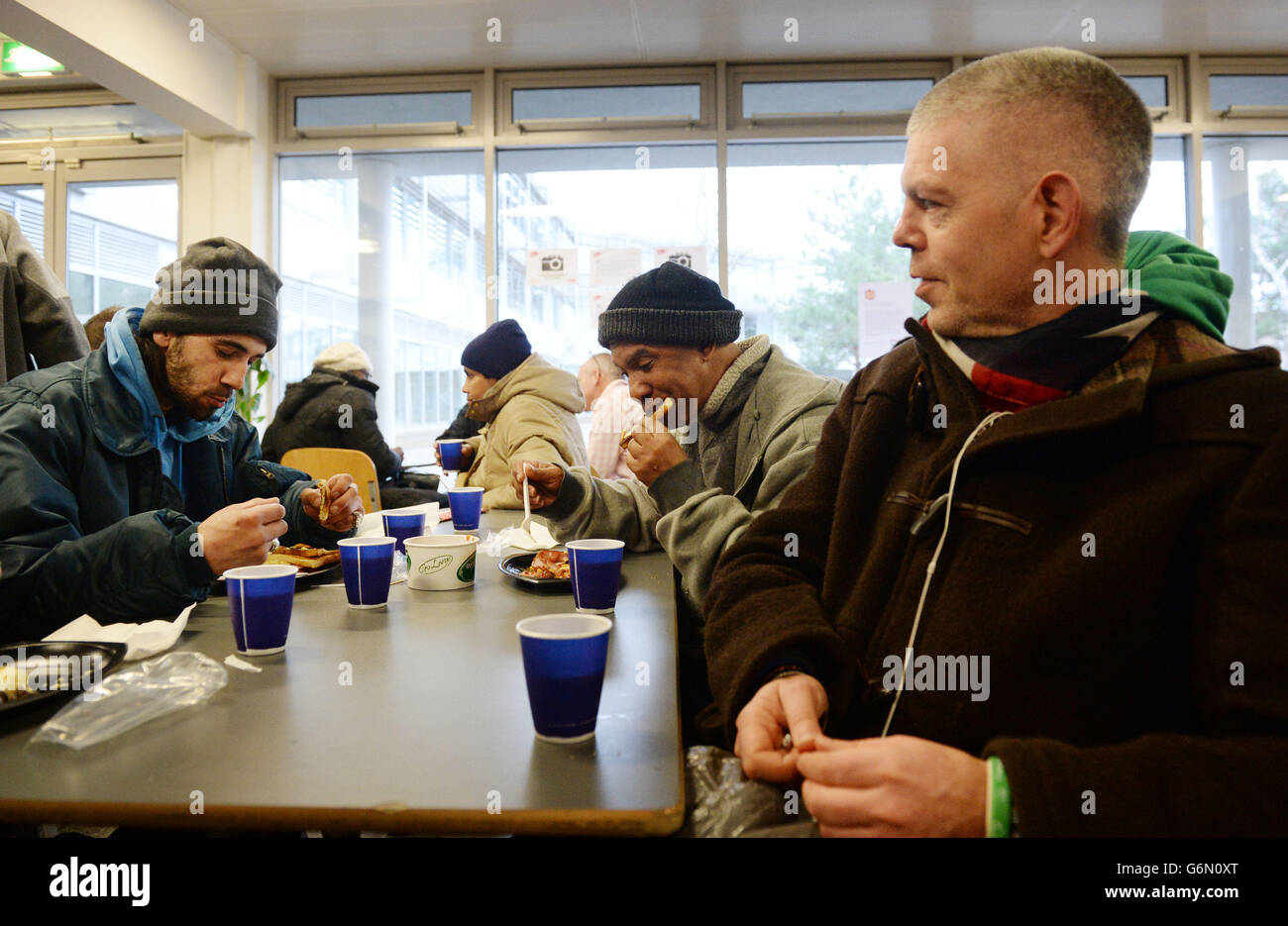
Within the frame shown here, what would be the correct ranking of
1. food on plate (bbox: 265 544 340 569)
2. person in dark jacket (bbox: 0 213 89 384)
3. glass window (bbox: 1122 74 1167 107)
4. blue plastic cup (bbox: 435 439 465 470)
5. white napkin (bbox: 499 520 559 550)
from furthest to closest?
glass window (bbox: 1122 74 1167 107) → blue plastic cup (bbox: 435 439 465 470) → person in dark jacket (bbox: 0 213 89 384) → white napkin (bbox: 499 520 559 550) → food on plate (bbox: 265 544 340 569)

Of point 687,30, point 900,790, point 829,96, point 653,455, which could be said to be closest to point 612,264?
point 687,30

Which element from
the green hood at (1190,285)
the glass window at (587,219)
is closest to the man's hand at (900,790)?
the green hood at (1190,285)

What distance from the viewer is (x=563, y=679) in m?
0.88

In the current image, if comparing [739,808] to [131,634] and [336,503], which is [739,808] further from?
[336,503]

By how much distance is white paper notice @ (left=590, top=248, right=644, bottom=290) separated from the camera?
5238 mm

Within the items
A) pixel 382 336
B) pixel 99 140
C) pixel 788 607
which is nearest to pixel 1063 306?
pixel 788 607

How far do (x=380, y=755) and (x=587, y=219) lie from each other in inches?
190

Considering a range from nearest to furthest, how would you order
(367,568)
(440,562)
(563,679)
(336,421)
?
(563,679) → (367,568) → (440,562) → (336,421)

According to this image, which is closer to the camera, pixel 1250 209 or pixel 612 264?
pixel 1250 209

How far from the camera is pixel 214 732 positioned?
2.97ft

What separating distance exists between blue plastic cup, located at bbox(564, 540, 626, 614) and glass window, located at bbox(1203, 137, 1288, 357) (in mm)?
5335

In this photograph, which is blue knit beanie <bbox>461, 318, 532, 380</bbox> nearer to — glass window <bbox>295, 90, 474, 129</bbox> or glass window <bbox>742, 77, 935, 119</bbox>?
glass window <bbox>295, 90, 474, 129</bbox>

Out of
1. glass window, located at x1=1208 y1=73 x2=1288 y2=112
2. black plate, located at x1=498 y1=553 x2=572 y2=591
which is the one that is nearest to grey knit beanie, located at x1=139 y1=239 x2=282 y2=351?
black plate, located at x1=498 y1=553 x2=572 y2=591

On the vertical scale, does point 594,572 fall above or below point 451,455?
below
